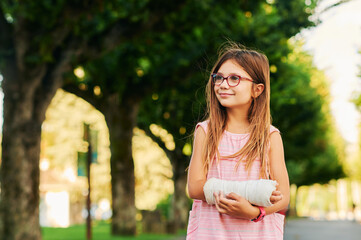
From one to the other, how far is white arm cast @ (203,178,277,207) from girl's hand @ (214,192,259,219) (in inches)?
0.9

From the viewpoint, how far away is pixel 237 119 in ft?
10.2

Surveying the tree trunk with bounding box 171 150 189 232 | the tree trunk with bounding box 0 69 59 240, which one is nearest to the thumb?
the tree trunk with bounding box 0 69 59 240

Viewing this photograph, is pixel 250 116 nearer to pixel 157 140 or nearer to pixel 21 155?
pixel 21 155

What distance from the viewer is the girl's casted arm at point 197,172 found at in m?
2.93

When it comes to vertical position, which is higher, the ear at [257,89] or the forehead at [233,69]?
the forehead at [233,69]

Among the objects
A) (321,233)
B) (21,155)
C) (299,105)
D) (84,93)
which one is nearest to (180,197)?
(321,233)

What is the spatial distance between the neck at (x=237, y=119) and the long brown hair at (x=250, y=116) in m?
0.02

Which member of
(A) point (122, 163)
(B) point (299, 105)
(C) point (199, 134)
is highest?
(B) point (299, 105)

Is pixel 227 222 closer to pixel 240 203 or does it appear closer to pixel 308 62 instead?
pixel 240 203

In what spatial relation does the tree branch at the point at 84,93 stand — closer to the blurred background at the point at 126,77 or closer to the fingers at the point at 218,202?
the blurred background at the point at 126,77

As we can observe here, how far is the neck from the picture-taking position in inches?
122

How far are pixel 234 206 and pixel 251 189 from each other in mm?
107

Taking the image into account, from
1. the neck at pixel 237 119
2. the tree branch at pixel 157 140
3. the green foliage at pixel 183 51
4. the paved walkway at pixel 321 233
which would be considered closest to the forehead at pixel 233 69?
the neck at pixel 237 119

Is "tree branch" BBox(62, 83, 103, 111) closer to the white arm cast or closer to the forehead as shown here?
the forehead
